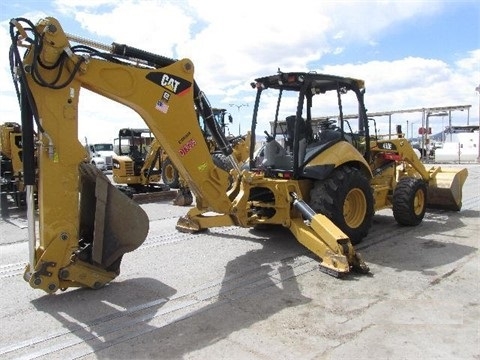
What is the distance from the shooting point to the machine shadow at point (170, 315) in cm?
364

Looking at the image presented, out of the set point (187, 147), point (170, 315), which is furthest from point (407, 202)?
point (170, 315)

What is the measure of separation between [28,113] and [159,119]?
129cm

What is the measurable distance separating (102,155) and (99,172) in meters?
23.5

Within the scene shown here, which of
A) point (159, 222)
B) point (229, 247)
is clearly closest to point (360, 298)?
point (229, 247)

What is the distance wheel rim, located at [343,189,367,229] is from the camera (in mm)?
6676

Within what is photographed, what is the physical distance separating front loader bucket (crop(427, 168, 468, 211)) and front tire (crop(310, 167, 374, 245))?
3.33 meters

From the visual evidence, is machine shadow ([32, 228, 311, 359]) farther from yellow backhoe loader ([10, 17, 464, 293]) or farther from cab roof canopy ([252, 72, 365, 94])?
cab roof canopy ([252, 72, 365, 94])

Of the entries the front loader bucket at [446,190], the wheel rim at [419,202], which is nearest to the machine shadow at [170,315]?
the wheel rim at [419,202]

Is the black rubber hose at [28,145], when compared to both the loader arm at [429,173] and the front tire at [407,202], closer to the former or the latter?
the front tire at [407,202]

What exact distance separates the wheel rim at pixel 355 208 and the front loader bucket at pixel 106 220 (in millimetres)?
3201

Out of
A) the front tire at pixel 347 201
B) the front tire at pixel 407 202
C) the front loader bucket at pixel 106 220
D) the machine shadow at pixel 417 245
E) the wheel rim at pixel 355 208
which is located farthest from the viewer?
the front tire at pixel 407 202

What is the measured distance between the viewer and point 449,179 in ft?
30.5

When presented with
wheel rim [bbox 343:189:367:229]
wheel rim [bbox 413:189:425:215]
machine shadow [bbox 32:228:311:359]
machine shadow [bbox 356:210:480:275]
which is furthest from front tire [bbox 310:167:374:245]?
wheel rim [bbox 413:189:425:215]

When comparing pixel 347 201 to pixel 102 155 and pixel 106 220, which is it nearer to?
pixel 106 220
